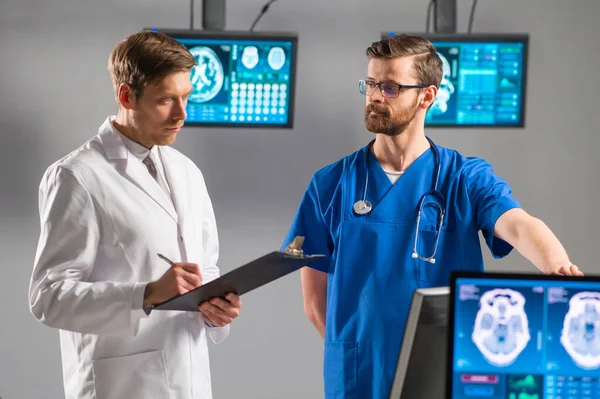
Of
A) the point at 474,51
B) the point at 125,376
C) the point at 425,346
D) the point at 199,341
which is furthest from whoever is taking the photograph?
the point at 474,51

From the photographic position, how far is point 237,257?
134 inches

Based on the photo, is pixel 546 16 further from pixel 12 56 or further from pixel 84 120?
pixel 12 56

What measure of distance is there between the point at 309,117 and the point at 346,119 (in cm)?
15

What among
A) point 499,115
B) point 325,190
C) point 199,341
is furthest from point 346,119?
point 199,341

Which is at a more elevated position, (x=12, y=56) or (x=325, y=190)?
(x=12, y=56)

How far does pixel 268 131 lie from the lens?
133 inches

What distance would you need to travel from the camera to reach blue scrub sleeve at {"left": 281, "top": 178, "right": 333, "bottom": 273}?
2041mm

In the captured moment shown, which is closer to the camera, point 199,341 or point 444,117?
point 199,341

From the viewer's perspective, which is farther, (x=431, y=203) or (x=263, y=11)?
(x=263, y=11)

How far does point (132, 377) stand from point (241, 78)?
1.60m

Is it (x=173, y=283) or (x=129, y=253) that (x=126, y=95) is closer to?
(x=129, y=253)

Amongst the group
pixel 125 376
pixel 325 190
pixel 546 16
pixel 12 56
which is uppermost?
pixel 546 16

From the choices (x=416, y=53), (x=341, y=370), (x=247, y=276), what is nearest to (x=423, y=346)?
(x=247, y=276)

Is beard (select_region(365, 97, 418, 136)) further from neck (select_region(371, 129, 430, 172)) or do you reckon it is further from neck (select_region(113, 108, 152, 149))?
neck (select_region(113, 108, 152, 149))
